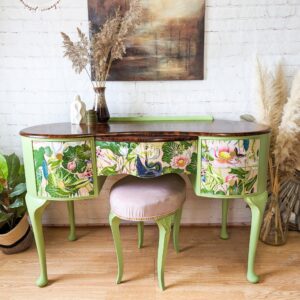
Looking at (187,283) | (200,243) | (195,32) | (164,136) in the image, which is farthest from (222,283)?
(195,32)

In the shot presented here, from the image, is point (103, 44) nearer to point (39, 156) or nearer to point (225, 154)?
point (39, 156)

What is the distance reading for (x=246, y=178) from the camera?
135cm

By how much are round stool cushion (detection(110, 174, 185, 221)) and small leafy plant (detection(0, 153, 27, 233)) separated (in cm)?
68

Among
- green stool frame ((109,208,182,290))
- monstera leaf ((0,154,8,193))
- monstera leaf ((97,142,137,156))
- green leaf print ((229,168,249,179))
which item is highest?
monstera leaf ((97,142,137,156))

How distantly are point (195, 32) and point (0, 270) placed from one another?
75.0 inches

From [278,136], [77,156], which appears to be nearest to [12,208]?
[77,156]

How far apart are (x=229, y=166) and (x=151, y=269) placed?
2.58 feet

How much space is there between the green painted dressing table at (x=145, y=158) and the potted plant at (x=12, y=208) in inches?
14.7

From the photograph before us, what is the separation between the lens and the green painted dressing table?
51.5 inches

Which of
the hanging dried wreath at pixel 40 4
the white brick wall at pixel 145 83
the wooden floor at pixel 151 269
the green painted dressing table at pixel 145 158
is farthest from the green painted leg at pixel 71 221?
the hanging dried wreath at pixel 40 4

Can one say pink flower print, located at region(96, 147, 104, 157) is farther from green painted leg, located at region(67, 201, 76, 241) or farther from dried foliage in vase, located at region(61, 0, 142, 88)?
green painted leg, located at region(67, 201, 76, 241)

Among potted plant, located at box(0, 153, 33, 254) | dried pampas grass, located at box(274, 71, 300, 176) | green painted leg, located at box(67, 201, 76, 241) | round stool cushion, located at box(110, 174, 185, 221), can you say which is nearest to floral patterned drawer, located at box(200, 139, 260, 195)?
round stool cushion, located at box(110, 174, 185, 221)

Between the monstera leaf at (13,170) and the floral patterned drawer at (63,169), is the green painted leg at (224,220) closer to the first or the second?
the floral patterned drawer at (63,169)

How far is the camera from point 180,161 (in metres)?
1.35
